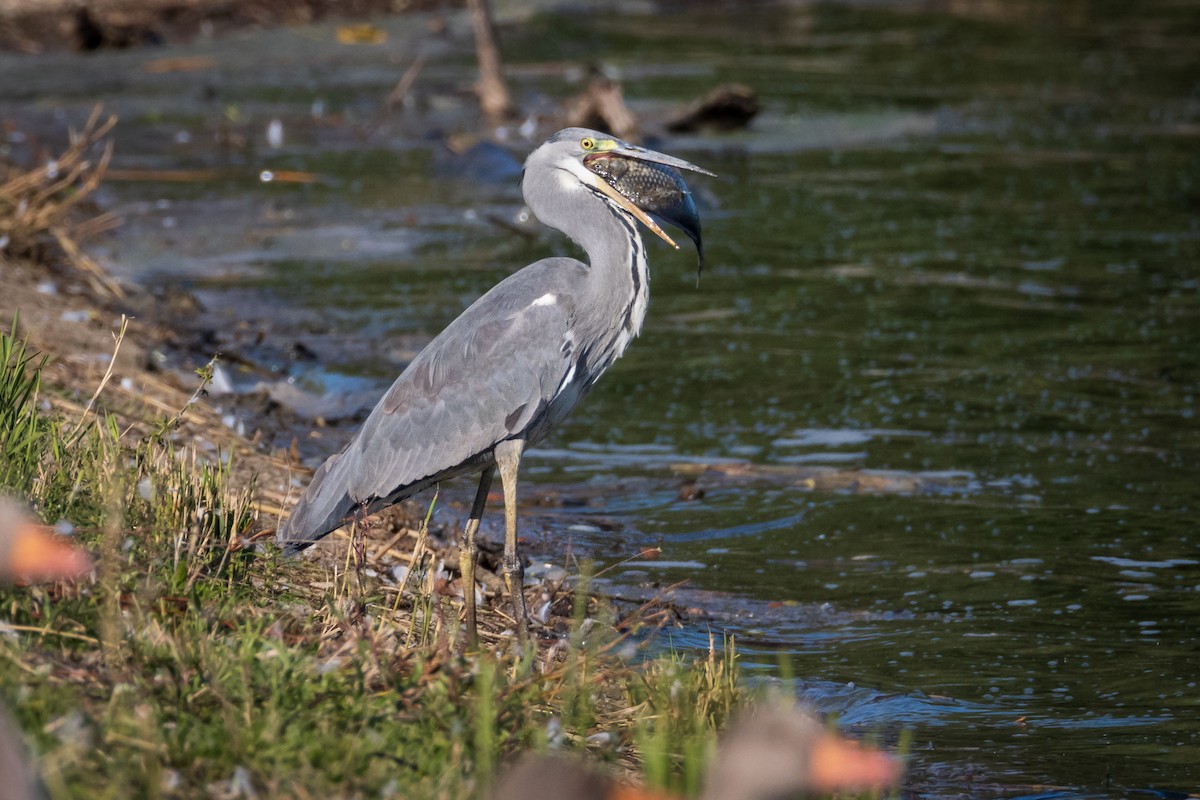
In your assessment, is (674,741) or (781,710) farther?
(674,741)

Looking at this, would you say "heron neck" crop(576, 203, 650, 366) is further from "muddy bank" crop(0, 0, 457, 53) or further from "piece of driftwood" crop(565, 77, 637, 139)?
"muddy bank" crop(0, 0, 457, 53)

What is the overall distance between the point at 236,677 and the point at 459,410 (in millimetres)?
1874

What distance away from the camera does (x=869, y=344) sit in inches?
407

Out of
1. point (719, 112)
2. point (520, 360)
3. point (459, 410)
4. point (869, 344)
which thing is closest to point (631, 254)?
point (520, 360)

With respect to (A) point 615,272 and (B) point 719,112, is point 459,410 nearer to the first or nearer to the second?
(A) point 615,272

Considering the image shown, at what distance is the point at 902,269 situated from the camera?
12156mm

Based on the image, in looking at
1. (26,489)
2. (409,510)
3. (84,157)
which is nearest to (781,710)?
(26,489)

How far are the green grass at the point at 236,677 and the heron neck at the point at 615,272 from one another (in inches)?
51.1

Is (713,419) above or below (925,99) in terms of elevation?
below

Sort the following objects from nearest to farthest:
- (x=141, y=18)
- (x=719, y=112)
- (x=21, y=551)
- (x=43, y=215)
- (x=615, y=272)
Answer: (x=21, y=551)
(x=615, y=272)
(x=43, y=215)
(x=719, y=112)
(x=141, y=18)

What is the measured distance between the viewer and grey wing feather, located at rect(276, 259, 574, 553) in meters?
5.48

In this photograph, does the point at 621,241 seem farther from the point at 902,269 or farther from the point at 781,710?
the point at 902,269

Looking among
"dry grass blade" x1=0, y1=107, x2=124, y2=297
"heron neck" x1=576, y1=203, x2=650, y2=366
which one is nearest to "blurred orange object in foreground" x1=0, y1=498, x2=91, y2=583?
"heron neck" x1=576, y1=203, x2=650, y2=366

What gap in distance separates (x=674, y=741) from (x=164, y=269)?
27.9 feet
